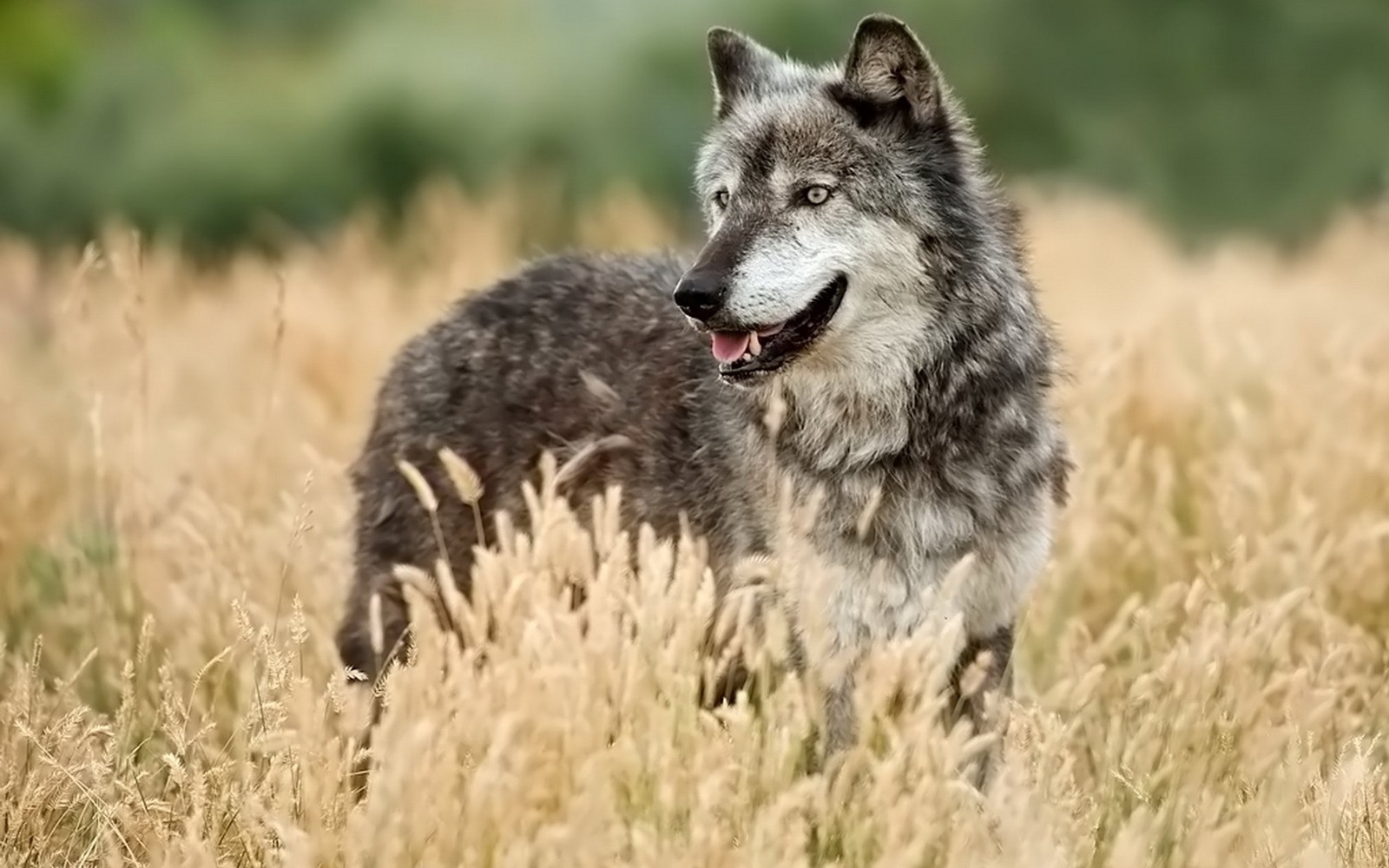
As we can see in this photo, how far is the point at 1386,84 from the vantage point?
47.6ft

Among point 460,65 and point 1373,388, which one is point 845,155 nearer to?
point 1373,388

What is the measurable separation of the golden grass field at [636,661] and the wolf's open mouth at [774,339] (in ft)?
1.90

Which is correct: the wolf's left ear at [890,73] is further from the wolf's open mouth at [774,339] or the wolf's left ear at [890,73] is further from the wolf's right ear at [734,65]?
the wolf's open mouth at [774,339]

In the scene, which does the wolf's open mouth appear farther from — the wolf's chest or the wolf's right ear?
the wolf's right ear

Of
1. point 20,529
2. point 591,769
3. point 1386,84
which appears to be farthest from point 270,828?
point 1386,84

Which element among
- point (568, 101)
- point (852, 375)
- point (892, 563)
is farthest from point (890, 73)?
point (568, 101)

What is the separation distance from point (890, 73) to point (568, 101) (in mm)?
10958

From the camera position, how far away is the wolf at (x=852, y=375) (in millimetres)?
4254

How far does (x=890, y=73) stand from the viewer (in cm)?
452

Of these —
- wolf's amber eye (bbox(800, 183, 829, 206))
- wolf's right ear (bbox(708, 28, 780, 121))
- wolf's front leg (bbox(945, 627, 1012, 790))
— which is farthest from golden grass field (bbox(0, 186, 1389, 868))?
wolf's right ear (bbox(708, 28, 780, 121))

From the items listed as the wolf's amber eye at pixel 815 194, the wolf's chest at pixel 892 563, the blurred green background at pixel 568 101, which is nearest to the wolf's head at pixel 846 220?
the wolf's amber eye at pixel 815 194

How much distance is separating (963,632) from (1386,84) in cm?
1205

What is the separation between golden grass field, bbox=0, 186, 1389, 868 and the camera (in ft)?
10.1

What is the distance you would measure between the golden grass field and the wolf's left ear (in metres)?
1.18
